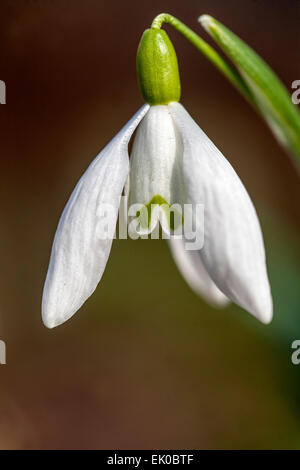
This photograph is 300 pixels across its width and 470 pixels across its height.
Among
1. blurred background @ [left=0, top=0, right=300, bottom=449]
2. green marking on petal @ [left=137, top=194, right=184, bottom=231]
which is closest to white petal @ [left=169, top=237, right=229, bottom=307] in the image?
green marking on petal @ [left=137, top=194, right=184, bottom=231]

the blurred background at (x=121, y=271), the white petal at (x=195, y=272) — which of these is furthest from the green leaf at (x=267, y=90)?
the blurred background at (x=121, y=271)

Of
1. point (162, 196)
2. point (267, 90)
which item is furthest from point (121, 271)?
point (267, 90)

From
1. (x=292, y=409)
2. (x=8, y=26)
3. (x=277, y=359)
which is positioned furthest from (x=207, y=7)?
(x=292, y=409)

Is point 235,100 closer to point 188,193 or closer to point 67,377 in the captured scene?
Answer: point 67,377

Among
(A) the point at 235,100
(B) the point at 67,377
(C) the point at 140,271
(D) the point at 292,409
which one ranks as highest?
(A) the point at 235,100

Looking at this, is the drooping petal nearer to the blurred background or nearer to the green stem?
the green stem

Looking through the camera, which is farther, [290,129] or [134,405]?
[134,405]
